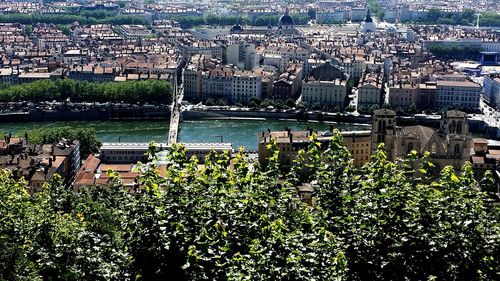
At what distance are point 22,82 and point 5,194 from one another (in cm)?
2173

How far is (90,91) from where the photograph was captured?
2492cm

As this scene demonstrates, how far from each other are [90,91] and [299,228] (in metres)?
21.9

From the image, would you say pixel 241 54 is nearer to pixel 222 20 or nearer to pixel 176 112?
pixel 176 112

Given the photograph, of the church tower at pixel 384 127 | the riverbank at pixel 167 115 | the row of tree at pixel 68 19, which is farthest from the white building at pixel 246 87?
the row of tree at pixel 68 19

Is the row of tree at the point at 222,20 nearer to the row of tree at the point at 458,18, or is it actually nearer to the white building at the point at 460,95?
the row of tree at the point at 458,18

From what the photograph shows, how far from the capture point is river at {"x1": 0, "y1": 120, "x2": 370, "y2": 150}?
66.7ft

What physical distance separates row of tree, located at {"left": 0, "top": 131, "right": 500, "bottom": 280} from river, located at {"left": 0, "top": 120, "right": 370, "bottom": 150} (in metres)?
14.9

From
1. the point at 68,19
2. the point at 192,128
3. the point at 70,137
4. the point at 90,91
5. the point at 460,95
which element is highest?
the point at 68,19

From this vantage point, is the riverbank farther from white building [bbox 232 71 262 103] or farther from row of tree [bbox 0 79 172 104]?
white building [bbox 232 71 262 103]

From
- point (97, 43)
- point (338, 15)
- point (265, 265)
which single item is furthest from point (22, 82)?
point (338, 15)

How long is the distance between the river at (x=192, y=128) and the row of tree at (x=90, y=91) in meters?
1.48

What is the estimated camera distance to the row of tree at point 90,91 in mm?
24375

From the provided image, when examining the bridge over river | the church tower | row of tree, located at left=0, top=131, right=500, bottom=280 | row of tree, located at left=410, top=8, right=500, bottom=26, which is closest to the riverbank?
the bridge over river

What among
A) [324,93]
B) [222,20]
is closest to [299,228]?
[324,93]
